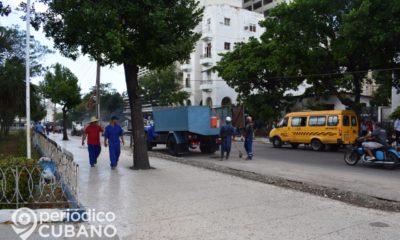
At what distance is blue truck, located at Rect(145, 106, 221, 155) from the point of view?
1741 centimetres

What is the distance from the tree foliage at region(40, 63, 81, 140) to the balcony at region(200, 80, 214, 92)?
2218 centimetres

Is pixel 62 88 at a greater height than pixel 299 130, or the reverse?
pixel 62 88

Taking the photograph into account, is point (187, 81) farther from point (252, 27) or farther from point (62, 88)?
point (62, 88)

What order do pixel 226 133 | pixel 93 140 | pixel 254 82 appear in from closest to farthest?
pixel 93 140 < pixel 226 133 < pixel 254 82

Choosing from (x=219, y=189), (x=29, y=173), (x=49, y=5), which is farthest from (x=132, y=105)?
(x=29, y=173)

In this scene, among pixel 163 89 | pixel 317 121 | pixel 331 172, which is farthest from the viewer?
pixel 163 89

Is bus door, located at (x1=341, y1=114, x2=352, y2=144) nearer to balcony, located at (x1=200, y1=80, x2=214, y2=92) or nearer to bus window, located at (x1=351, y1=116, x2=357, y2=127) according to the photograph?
bus window, located at (x1=351, y1=116, x2=357, y2=127)

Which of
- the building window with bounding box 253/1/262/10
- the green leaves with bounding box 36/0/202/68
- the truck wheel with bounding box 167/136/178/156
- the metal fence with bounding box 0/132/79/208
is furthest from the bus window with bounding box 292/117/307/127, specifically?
the building window with bounding box 253/1/262/10

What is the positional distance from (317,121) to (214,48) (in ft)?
109

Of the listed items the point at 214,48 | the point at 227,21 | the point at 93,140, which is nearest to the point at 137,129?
the point at 93,140

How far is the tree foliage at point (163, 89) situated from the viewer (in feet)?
161

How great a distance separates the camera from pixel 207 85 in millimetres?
52219

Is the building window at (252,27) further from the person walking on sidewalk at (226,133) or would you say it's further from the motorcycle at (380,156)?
the motorcycle at (380,156)

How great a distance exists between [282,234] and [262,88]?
29.5m
